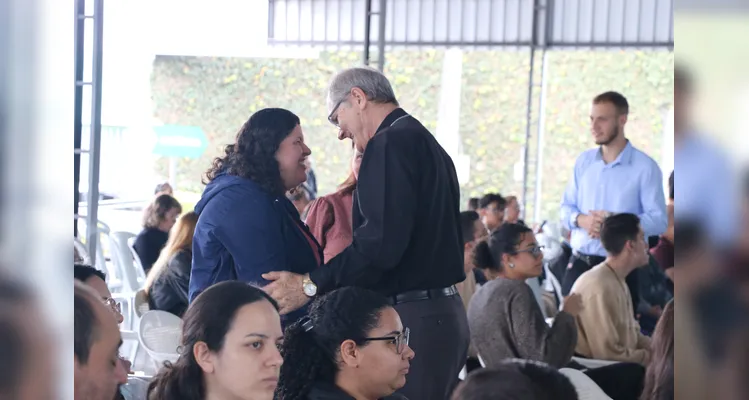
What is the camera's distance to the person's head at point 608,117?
4.48 metres

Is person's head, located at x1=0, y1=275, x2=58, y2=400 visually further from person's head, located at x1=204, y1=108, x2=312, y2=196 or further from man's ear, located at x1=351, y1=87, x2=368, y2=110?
man's ear, located at x1=351, y1=87, x2=368, y2=110

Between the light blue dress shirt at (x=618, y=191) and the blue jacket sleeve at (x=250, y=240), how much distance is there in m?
2.53

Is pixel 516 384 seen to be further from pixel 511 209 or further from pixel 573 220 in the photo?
pixel 511 209

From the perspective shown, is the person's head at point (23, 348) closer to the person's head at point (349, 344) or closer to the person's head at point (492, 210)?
the person's head at point (349, 344)

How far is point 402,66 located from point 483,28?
6.12 meters

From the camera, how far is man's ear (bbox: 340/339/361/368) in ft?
7.23

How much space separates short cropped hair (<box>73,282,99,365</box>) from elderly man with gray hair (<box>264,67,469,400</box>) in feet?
3.34

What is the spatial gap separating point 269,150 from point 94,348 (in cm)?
117

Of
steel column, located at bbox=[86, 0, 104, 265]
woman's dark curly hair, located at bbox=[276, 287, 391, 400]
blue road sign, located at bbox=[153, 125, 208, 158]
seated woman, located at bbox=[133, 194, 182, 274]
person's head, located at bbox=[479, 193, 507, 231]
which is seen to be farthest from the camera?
blue road sign, located at bbox=[153, 125, 208, 158]

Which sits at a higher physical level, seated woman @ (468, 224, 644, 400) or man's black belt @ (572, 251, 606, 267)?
man's black belt @ (572, 251, 606, 267)

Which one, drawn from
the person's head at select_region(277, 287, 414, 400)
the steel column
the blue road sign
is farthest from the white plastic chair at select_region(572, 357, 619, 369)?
the blue road sign

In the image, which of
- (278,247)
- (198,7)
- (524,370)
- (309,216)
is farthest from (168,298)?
(198,7)

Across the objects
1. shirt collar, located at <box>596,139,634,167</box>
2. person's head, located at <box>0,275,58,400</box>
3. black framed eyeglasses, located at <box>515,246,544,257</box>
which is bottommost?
black framed eyeglasses, located at <box>515,246,544,257</box>

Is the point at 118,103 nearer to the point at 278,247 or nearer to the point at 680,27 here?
the point at 278,247
